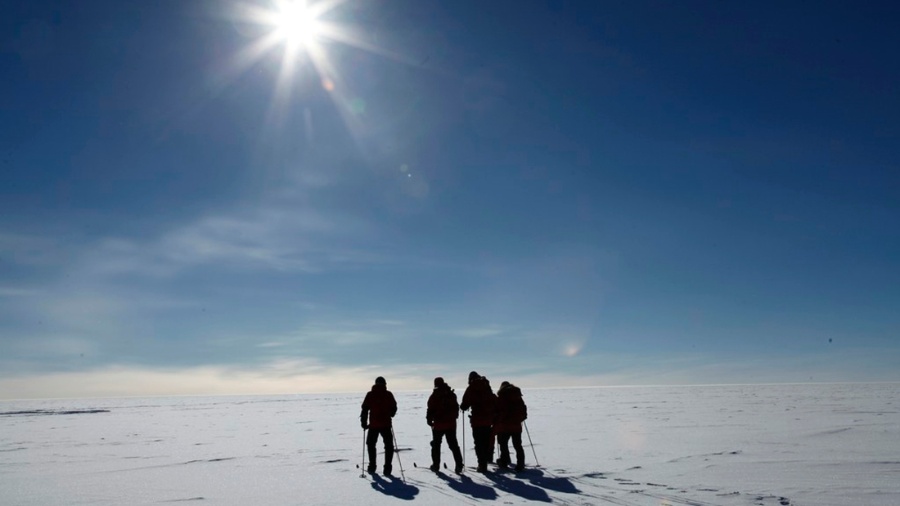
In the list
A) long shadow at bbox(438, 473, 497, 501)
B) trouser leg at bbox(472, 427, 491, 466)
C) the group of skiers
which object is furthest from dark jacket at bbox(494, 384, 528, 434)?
long shadow at bbox(438, 473, 497, 501)

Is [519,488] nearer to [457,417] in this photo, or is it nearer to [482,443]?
[482,443]

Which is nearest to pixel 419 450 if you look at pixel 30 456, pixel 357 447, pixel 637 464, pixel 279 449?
pixel 357 447

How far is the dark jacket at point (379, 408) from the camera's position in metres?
11.4

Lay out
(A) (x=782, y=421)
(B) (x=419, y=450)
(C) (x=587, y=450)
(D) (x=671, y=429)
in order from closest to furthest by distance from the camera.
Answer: (C) (x=587, y=450) → (B) (x=419, y=450) → (D) (x=671, y=429) → (A) (x=782, y=421)

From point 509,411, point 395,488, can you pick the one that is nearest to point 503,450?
point 509,411

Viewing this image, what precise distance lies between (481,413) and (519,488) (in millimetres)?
2522

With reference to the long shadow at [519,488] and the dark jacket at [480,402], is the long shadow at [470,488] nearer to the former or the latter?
the long shadow at [519,488]

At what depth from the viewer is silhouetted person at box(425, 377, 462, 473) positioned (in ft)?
37.1

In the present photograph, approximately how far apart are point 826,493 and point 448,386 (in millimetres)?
6420

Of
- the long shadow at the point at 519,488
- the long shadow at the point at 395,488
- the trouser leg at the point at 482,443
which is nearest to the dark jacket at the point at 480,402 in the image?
the trouser leg at the point at 482,443

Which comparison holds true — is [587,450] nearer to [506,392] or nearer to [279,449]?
[506,392]

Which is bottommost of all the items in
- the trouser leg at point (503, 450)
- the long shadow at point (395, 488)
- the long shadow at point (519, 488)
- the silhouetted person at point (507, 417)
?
the long shadow at point (519, 488)

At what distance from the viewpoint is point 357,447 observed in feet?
52.0

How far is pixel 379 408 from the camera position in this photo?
11.5 metres
